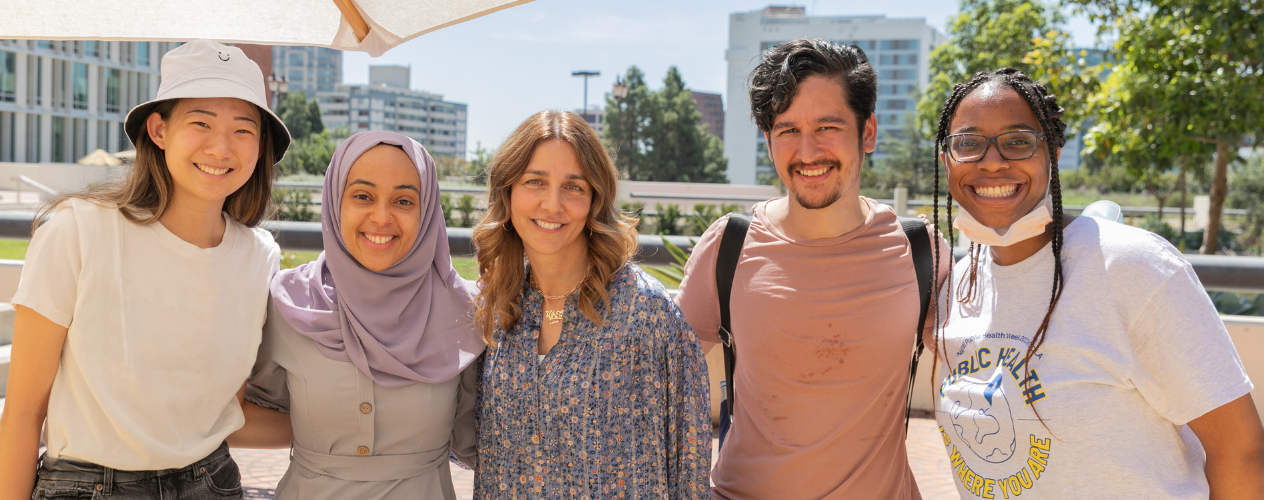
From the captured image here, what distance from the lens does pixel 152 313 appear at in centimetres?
228

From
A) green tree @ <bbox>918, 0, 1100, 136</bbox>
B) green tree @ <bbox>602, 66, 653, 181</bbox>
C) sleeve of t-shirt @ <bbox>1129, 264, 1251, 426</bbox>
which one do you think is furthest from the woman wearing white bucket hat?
green tree @ <bbox>602, 66, 653, 181</bbox>

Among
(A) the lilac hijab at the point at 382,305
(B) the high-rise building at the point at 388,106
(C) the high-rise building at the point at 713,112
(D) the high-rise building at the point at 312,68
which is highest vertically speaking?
(D) the high-rise building at the point at 312,68

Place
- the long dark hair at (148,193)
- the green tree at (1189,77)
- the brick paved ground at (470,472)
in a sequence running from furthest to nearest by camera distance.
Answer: the green tree at (1189,77), the brick paved ground at (470,472), the long dark hair at (148,193)

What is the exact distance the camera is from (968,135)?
224 centimetres

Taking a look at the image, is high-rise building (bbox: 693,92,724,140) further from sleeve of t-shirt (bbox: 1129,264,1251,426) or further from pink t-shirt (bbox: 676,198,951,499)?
sleeve of t-shirt (bbox: 1129,264,1251,426)

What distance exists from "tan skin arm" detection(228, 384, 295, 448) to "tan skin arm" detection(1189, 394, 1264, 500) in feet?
7.83

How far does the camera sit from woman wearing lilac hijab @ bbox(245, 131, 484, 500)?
2.47 m

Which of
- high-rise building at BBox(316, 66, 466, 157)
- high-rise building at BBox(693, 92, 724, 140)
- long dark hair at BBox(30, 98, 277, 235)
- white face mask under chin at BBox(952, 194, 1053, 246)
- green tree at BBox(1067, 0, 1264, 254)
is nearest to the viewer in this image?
white face mask under chin at BBox(952, 194, 1053, 246)

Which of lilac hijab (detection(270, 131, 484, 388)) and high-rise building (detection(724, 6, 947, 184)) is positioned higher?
high-rise building (detection(724, 6, 947, 184))

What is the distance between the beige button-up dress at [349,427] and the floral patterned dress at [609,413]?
8.8 inches

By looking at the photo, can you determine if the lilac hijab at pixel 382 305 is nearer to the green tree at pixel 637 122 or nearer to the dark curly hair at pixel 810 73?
the dark curly hair at pixel 810 73

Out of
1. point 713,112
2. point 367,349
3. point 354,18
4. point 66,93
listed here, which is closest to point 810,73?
point 354,18

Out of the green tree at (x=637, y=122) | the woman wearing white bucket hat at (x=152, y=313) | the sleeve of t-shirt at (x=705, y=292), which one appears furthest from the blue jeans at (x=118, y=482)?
the green tree at (x=637, y=122)

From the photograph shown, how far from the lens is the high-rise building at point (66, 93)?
44531 mm
